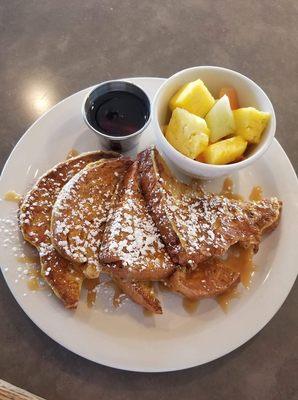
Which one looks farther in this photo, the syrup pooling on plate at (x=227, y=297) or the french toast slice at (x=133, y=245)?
the syrup pooling on plate at (x=227, y=297)

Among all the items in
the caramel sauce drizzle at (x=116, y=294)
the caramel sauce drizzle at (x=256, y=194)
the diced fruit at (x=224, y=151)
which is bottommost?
the caramel sauce drizzle at (x=116, y=294)

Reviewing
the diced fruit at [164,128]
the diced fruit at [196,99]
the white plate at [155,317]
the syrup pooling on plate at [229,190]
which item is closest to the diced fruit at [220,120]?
the diced fruit at [196,99]

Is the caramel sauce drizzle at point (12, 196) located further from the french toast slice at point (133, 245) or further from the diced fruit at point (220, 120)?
the diced fruit at point (220, 120)

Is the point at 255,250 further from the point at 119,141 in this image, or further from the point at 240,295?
the point at 119,141

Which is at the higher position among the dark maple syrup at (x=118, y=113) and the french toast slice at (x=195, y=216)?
the dark maple syrup at (x=118, y=113)

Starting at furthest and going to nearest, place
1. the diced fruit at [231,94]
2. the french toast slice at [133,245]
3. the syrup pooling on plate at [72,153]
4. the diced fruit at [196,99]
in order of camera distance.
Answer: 1. the syrup pooling on plate at [72,153]
2. the diced fruit at [231,94]
3. the diced fruit at [196,99]
4. the french toast slice at [133,245]

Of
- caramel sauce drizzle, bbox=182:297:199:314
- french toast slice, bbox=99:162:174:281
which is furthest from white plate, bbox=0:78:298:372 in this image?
french toast slice, bbox=99:162:174:281

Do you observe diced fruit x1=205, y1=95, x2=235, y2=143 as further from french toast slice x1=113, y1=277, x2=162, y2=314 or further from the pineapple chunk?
french toast slice x1=113, y1=277, x2=162, y2=314
